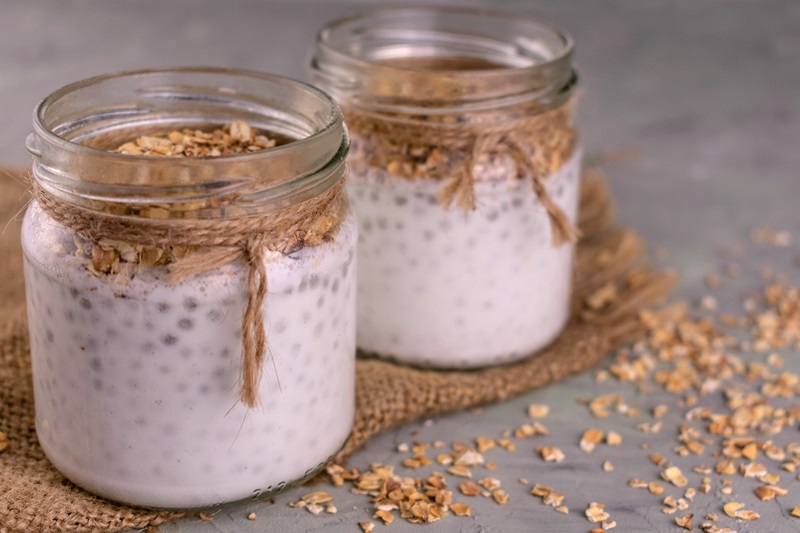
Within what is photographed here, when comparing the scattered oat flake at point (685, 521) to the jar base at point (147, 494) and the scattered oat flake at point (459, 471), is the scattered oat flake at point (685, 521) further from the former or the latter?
the jar base at point (147, 494)

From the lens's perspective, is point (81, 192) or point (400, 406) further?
point (400, 406)

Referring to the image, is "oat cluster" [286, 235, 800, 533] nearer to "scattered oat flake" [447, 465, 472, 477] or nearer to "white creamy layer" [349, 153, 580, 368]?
"scattered oat flake" [447, 465, 472, 477]

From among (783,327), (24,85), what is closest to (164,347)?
(783,327)

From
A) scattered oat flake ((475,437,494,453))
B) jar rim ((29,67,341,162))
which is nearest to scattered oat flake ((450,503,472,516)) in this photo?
scattered oat flake ((475,437,494,453))

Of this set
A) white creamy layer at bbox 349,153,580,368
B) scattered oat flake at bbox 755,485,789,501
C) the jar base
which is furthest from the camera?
white creamy layer at bbox 349,153,580,368

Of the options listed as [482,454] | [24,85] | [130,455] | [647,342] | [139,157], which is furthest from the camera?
[24,85]

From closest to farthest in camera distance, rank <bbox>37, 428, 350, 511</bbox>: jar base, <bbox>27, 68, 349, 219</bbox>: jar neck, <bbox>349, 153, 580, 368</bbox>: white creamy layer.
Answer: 1. <bbox>27, 68, 349, 219</bbox>: jar neck
2. <bbox>37, 428, 350, 511</bbox>: jar base
3. <bbox>349, 153, 580, 368</bbox>: white creamy layer

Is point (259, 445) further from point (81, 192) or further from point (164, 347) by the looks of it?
point (81, 192)
